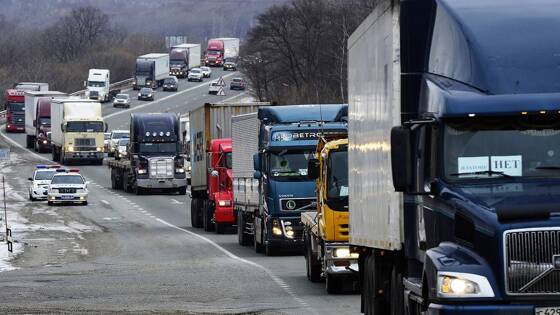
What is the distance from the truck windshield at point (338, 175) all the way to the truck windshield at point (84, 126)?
6328cm

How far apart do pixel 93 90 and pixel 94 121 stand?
5659 cm

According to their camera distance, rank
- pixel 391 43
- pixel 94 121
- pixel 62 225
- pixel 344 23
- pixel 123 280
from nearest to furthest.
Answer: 1. pixel 391 43
2. pixel 123 280
3. pixel 62 225
4. pixel 94 121
5. pixel 344 23

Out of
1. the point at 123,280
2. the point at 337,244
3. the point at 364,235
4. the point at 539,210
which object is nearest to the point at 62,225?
the point at 123,280

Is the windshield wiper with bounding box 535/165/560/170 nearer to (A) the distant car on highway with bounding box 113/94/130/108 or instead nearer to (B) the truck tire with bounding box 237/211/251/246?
(B) the truck tire with bounding box 237/211/251/246

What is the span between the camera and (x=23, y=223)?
5341 cm

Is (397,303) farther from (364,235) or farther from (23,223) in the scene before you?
(23,223)

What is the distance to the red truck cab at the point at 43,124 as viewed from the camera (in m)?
103

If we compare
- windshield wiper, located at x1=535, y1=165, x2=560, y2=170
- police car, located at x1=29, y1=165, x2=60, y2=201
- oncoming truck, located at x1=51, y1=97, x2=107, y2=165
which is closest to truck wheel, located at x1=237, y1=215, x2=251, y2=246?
windshield wiper, located at x1=535, y1=165, x2=560, y2=170

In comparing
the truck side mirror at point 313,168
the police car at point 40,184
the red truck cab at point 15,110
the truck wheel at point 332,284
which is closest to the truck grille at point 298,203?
the truck side mirror at point 313,168

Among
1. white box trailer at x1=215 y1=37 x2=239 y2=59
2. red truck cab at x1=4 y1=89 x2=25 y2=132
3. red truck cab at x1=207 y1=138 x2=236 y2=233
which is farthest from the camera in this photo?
white box trailer at x1=215 y1=37 x2=239 y2=59

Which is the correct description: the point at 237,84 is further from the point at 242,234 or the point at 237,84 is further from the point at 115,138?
the point at 242,234

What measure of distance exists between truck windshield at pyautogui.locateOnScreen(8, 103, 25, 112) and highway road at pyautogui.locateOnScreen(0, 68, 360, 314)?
2320 inches

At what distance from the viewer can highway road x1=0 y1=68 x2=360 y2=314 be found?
2295 cm

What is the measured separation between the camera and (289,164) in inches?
1283
